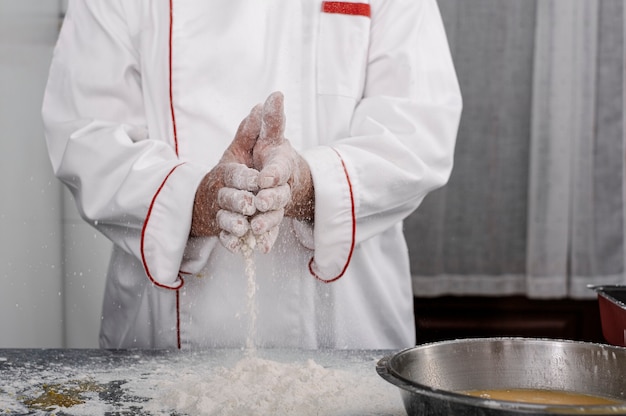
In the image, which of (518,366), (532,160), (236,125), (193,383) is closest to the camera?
(518,366)

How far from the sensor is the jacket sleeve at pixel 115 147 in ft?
4.42

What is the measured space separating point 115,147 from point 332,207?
406 millimetres

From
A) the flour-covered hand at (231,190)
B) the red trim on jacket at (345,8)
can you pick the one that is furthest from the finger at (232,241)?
the red trim on jacket at (345,8)

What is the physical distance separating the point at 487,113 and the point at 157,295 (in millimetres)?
1371

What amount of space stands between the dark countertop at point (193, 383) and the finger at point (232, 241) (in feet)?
0.55

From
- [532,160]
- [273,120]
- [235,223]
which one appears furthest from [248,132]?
[532,160]

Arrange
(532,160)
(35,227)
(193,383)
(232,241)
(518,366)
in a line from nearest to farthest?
(518,366) → (193,383) → (232,241) → (35,227) → (532,160)

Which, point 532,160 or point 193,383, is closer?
point 193,383

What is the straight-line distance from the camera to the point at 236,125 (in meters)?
1.46

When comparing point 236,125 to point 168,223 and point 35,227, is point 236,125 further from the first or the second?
point 35,227

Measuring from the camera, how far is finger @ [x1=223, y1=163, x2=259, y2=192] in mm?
1147

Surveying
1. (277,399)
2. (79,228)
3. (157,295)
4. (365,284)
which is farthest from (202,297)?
(79,228)

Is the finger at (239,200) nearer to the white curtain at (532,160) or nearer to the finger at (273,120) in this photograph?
the finger at (273,120)

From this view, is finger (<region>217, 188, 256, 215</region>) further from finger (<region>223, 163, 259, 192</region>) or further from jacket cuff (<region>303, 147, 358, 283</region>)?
jacket cuff (<region>303, 147, 358, 283</region>)
